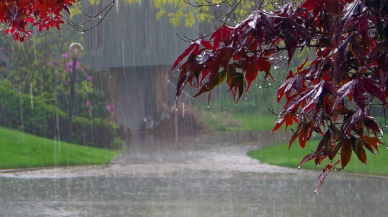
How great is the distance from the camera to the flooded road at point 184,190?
7953 mm

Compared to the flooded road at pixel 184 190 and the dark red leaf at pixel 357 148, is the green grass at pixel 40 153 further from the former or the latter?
the dark red leaf at pixel 357 148

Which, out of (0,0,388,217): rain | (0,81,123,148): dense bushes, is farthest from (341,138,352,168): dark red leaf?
(0,81,123,148): dense bushes

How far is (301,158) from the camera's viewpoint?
48.7ft

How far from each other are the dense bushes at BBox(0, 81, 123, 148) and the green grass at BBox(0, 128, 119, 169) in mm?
965

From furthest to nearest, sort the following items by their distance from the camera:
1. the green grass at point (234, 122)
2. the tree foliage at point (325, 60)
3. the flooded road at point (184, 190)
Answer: the green grass at point (234, 122) → the flooded road at point (184, 190) → the tree foliage at point (325, 60)

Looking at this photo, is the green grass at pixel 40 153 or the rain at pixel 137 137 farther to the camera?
the green grass at pixel 40 153

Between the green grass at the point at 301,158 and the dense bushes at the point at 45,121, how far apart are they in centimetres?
461

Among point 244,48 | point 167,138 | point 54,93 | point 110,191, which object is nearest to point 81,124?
point 54,93

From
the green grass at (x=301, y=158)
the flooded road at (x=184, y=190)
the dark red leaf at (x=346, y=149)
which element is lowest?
the green grass at (x=301, y=158)

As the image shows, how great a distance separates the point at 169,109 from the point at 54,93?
5382 mm

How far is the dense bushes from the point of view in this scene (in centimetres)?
1748

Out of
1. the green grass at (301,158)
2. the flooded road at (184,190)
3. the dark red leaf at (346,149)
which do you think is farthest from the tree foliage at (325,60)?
the green grass at (301,158)

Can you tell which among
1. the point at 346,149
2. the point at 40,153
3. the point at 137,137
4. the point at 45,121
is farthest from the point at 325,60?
the point at 137,137

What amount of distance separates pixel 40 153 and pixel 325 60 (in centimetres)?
1289
